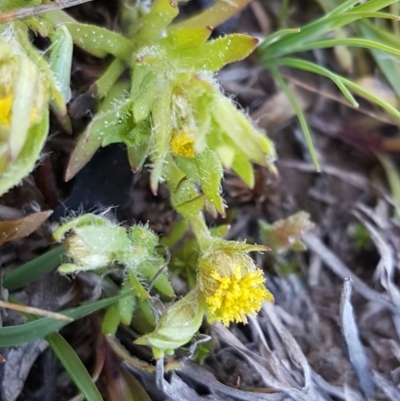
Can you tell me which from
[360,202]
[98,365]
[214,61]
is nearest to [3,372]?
[98,365]

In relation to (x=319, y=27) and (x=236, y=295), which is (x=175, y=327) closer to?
(x=236, y=295)

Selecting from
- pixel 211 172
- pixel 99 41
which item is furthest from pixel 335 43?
pixel 99 41

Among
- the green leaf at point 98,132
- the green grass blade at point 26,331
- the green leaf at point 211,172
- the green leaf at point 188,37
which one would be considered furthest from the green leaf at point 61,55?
the green grass blade at point 26,331

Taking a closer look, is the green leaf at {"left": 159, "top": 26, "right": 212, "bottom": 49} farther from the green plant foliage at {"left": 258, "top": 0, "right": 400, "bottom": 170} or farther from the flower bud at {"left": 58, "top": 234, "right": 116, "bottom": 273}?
the flower bud at {"left": 58, "top": 234, "right": 116, "bottom": 273}

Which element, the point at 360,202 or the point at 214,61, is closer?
the point at 214,61

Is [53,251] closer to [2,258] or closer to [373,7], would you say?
[2,258]

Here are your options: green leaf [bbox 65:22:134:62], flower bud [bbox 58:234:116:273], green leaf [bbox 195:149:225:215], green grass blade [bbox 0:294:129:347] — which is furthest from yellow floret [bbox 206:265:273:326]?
green leaf [bbox 65:22:134:62]
